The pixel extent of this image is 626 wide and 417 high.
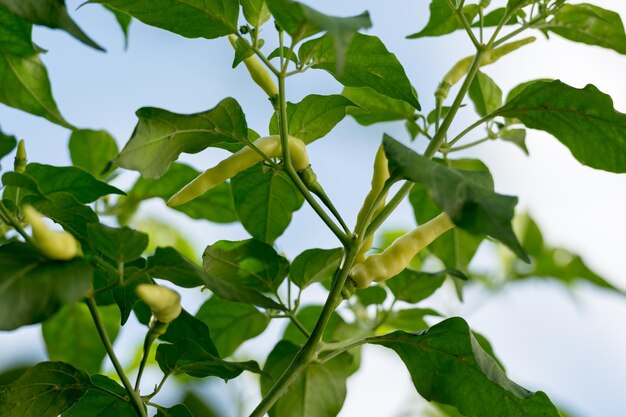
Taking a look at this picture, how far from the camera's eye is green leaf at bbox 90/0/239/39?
2.39 feet

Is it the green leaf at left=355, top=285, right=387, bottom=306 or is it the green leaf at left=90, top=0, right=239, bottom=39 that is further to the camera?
the green leaf at left=355, top=285, right=387, bottom=306

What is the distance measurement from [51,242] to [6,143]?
15 centimetres

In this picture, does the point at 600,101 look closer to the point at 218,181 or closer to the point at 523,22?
the point at 523,22

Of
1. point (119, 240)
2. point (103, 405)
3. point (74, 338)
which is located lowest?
point (74, 338)

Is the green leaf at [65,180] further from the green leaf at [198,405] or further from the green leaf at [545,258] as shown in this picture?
the green leaf at [545,258]

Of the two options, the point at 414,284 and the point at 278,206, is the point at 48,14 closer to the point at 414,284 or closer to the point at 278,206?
the point at 278,206

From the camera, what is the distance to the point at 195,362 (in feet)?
2.58

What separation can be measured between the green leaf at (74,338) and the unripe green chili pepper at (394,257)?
483 millimetres

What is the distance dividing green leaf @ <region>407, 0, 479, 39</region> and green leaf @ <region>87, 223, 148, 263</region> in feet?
1.58

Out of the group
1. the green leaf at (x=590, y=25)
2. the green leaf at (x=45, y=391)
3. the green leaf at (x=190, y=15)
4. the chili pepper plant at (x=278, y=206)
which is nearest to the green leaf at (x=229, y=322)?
the chili pepper plant at (x=278, y=206)

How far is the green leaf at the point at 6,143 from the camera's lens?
0.70m

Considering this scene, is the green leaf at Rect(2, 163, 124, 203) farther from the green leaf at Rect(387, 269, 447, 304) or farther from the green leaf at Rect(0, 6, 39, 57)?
the green leaf at Rect(387, 269, 447, 304)

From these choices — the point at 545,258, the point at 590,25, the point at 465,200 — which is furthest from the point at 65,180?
the point at 545,258

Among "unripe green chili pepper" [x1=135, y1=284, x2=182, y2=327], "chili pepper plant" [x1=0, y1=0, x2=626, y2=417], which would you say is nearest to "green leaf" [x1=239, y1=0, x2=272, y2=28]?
"chili pepper plant" [x1=0, y1=0, x2=626, y2=417]
